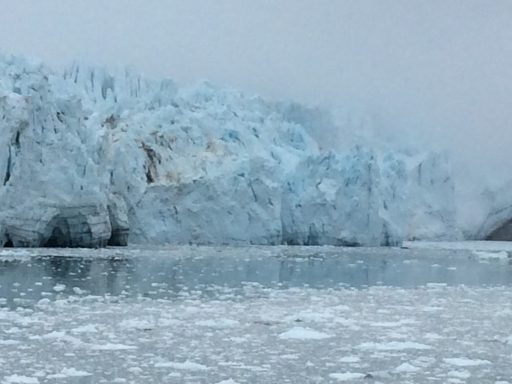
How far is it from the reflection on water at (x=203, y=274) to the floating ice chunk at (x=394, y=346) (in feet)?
11.5

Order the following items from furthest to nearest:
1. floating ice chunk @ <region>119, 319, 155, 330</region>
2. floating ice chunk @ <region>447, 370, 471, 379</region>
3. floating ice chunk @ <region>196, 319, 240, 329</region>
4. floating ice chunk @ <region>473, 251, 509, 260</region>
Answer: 1. floating ice chunk @ <region>473, 251, 509, 260</region>
2. floating ice chunk @ <region>196, 319, 240, 329</region>
3. floating ice chunk @ <region>119, 319, 155, 330</region>
4. floating ice chunk @ <region>447, 370, 471, 379</region>

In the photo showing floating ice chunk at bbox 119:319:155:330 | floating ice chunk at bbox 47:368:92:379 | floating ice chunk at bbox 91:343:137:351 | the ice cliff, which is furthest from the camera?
the ice cliff

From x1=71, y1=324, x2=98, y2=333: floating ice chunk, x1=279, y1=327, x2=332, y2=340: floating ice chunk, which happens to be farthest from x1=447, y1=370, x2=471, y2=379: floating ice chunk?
x1=71, y1=324, x2=98, y2=333: floating ice chunk

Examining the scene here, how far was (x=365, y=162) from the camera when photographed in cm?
2412

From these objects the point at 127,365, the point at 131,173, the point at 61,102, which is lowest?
the point at 127,365

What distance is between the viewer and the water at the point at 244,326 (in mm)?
4758

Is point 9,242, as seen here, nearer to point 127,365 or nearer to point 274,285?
point 274,285

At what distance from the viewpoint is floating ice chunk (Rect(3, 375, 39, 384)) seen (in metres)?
4.23

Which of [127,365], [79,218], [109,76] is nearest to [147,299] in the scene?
[127,365]

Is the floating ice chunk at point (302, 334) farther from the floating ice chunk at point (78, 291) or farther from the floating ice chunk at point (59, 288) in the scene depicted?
the floating ice chunk at point (59, 288)

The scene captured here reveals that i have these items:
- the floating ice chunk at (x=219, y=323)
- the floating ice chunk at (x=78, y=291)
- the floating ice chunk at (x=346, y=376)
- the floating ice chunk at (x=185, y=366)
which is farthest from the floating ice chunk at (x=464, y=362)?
the floating ice chunk at (x=78, y=291)

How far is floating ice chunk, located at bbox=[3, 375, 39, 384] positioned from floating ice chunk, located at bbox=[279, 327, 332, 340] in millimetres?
2281

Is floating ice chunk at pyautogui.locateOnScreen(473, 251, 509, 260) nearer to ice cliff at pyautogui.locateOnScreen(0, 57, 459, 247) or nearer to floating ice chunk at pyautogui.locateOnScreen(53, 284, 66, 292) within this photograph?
ice cliff at pyautogui.locateOnScreen(0, 57, 459, 247)

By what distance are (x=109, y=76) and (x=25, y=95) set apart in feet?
40.1
